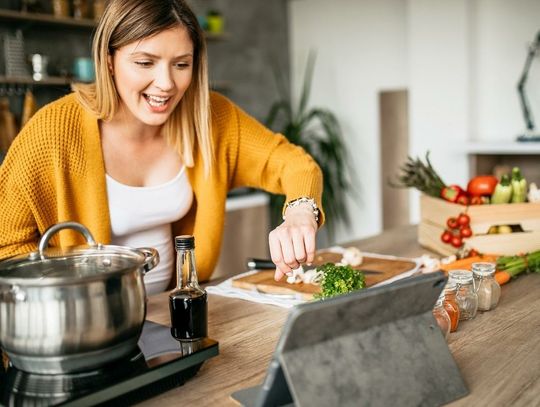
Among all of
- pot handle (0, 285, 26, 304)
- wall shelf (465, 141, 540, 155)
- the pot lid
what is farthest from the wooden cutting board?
wall shelf (465, 141, 540, 155)

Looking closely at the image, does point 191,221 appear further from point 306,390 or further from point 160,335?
point 306,390

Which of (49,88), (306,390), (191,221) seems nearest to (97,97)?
(191,221)

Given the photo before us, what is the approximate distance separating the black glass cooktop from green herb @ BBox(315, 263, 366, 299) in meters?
0.37

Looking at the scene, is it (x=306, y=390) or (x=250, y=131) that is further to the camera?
(x=250, y=131)

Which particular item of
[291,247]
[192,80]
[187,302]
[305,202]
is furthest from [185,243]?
[192,80]

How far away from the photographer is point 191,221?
1973 mm

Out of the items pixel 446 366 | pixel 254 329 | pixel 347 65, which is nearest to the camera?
pixel 446 366

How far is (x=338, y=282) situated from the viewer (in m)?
1.35

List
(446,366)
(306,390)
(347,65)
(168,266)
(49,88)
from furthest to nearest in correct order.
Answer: (347,65)
(49,88)
(168,266)
(446,366)
(306,390)

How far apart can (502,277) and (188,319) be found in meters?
0.90

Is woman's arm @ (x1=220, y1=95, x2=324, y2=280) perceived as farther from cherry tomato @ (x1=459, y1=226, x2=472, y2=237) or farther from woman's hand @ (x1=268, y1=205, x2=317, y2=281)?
cherry tomato @ (x1=459, y1=226, x2=472, y2=237)

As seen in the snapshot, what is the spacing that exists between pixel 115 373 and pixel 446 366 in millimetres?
506

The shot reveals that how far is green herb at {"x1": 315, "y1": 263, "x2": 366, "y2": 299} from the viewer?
134 centimetres

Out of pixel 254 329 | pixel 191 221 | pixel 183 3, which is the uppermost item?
pixel 183 3
